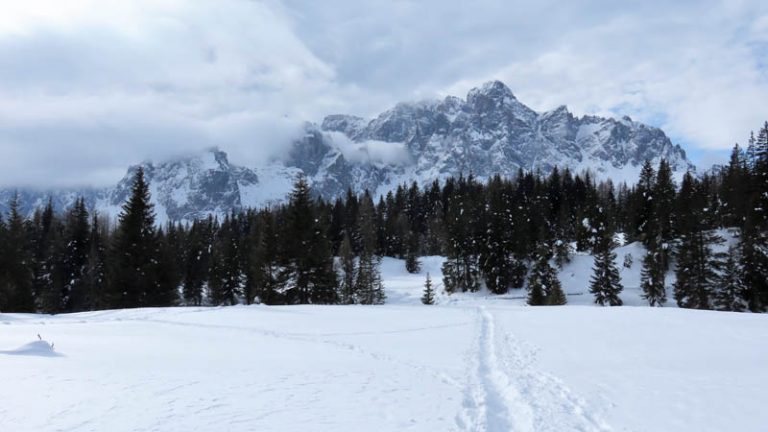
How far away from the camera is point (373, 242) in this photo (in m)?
90.2

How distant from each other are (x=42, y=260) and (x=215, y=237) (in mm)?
47408

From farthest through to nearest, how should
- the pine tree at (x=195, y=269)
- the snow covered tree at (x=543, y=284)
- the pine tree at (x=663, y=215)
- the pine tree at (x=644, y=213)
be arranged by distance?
the pine tree at (x=195, y=269), the pine tree at (x=644, y=213), the pine tree at (x=663, y=215), the snow covered tree at (x=543, y=284)

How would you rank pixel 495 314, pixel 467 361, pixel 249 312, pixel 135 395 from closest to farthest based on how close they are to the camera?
pixel 135 395
pixel 467 361
pixel 249 312
pixel 495 314

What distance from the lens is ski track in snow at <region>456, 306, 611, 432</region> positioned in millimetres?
8422

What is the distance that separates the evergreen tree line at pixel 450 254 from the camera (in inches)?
1487

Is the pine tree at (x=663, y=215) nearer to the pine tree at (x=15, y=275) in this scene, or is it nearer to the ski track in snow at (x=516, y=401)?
the ski track in snow at (x=516, y=401)

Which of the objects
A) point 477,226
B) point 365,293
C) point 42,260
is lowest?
point 365,293

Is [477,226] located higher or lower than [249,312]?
higher

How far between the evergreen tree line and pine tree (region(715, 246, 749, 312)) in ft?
0.39

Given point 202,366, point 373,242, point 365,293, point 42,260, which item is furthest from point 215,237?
point 202,366

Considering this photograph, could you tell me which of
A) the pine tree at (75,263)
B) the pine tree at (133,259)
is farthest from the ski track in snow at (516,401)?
the pine tree at (75,263)

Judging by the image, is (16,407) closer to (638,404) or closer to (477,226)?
(638,404)

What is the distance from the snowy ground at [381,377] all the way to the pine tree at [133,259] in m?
15.9

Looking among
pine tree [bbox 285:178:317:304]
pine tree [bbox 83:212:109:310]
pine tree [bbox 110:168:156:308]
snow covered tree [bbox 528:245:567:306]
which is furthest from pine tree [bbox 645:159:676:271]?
pine tree [bbox 83:212:109:310]
